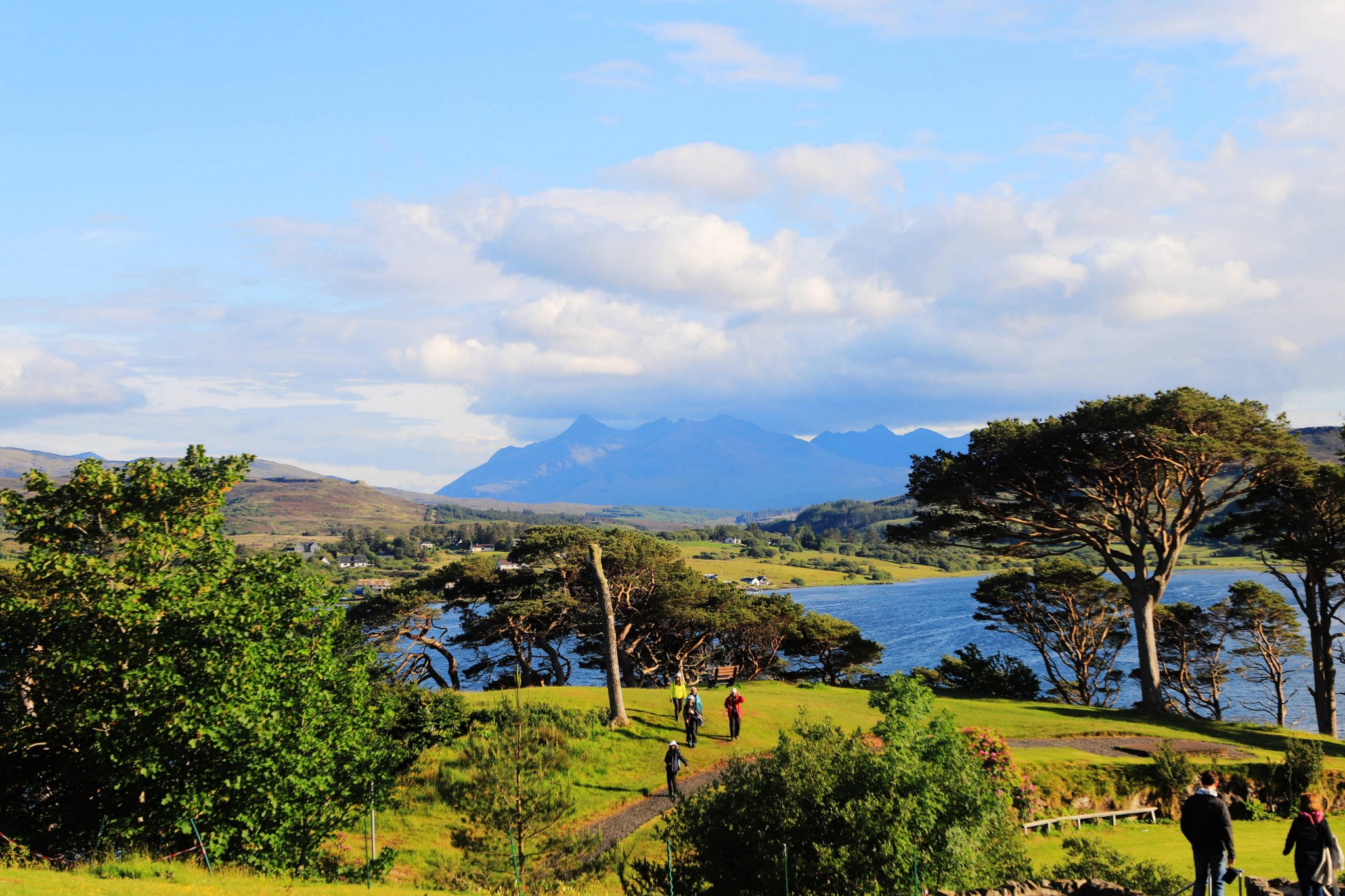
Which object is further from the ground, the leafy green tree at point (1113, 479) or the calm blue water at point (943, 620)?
the leafy green tree at point (1113, 479)

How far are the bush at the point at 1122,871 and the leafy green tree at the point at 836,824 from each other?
10.3ft

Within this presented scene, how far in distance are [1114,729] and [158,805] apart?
30385mm

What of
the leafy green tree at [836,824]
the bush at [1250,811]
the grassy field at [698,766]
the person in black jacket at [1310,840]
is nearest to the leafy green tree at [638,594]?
the grassy field at [698,766]

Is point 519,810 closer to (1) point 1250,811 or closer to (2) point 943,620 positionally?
(1) point 1250,811

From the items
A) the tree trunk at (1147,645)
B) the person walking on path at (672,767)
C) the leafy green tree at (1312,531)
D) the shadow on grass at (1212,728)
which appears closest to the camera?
the person walking on path at (672,767)

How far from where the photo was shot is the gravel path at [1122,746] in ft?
87.7

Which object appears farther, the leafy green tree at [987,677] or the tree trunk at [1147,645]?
the leafy green tree at [987,677]

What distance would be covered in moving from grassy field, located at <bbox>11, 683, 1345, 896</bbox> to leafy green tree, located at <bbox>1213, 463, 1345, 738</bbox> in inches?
182

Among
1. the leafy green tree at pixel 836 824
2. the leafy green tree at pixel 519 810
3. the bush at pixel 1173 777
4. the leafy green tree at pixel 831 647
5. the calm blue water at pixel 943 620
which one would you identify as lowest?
the calm blue water at pixel 943 620

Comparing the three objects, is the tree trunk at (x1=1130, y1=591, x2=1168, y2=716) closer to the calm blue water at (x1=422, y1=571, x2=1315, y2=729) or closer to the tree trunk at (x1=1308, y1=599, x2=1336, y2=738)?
the tree trunk at (x1=1308, y1=599, x2=1336, y2=738)

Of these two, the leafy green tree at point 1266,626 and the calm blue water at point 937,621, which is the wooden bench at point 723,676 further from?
the leafy green tree at point 1266,626

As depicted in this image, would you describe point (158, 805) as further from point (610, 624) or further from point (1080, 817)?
point (1080, 817)

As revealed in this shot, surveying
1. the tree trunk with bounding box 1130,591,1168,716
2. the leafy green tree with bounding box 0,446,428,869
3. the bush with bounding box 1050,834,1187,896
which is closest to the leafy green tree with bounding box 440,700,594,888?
the leafy green tree with bounding box 0,446,428,869

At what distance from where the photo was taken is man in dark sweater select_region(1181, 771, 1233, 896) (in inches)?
438
